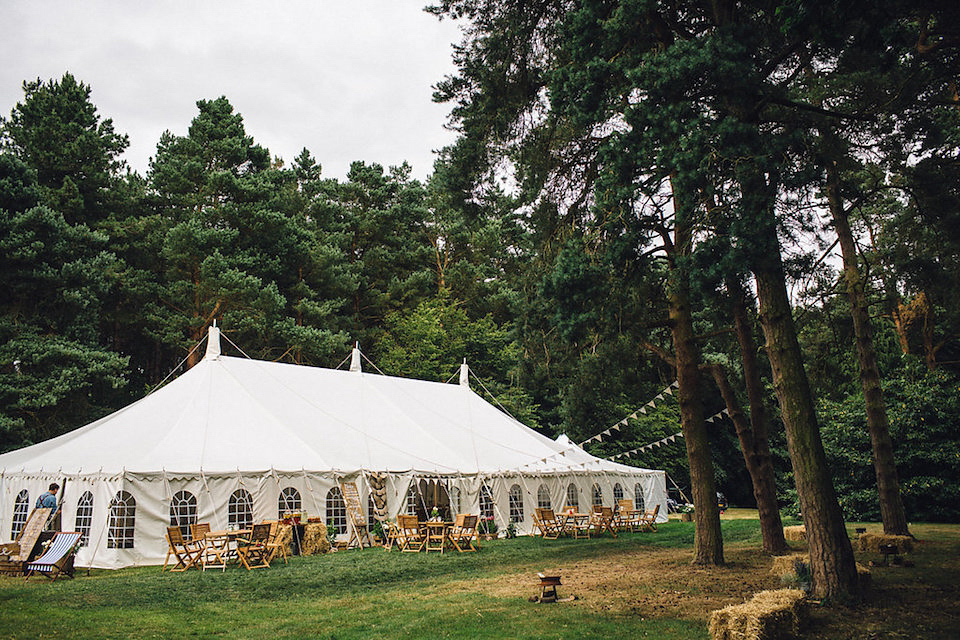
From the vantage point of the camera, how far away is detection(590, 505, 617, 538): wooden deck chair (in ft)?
51.4

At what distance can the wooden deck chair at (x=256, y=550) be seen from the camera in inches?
415

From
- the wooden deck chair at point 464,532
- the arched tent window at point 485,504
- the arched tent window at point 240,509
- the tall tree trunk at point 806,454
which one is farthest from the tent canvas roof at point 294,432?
the tall tree trunk at point 806,454

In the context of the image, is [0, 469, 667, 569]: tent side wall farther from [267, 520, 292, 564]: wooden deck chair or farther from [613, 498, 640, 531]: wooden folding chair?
[613, 498, 640, 531]: wooden folding chair

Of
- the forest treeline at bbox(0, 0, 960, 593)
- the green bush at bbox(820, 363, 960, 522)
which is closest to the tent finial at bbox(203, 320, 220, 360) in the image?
the forest treeline at bbox(0, 0, 960, 593)

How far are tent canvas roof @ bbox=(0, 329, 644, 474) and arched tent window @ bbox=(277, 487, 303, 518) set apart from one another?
605 millimetres

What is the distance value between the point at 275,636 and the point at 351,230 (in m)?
25.0

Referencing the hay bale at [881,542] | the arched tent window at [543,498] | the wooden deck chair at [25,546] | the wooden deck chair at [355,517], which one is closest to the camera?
the hay bale at [881,542]

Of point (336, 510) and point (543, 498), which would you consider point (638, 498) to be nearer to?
point (543, 498)

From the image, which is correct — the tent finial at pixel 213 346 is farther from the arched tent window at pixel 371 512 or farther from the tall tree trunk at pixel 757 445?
the tall tree trunk at pixel 757 445

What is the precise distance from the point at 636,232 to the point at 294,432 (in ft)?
31.1

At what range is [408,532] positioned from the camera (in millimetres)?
12625

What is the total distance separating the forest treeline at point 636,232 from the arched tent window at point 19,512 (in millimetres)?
5358

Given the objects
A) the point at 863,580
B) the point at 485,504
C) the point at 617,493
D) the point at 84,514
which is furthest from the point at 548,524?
the point at 863,580

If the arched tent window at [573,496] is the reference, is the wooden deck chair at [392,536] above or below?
below
